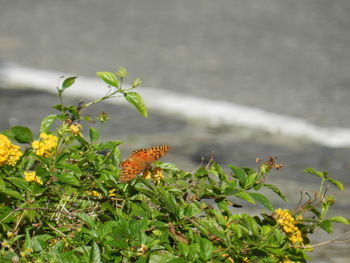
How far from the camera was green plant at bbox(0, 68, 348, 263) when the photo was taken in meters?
1.76

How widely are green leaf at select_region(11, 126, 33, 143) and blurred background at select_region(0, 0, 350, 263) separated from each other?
139 centimetres

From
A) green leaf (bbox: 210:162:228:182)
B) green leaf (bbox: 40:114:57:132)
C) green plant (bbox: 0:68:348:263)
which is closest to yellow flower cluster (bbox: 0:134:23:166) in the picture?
green plant (bbox: 0:68:348:263)

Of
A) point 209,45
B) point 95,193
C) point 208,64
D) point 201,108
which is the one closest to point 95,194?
point 95,193

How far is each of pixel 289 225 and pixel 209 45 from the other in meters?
4.99

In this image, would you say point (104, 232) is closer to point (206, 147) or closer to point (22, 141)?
point (22, 141)

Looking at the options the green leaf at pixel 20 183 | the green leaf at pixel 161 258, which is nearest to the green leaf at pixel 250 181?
the green leaf at pixel 161 258

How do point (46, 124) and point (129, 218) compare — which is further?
point (46, 124)

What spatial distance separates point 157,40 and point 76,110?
4.55 m

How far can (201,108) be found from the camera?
5375mm

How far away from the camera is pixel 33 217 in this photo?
6.14ft

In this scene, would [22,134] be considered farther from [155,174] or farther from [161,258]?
[161,258]

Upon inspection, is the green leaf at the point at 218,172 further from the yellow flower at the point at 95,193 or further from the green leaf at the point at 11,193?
the green leaf at the point at 11,193

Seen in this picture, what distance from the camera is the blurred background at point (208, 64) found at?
4633mm

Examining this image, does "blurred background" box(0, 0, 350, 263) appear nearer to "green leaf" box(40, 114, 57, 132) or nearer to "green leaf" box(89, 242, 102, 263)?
"green leaf" box(40, 114, 57, 132)
